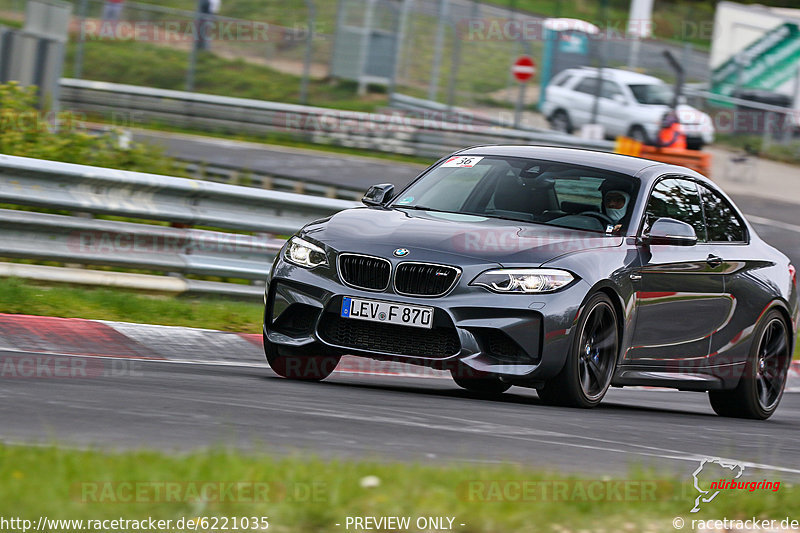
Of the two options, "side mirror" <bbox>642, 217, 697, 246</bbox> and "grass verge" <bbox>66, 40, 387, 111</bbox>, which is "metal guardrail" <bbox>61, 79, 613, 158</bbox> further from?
"side mirror" <bbox>642, 217, 697, 246</bbox>

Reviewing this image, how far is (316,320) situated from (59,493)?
3823mm

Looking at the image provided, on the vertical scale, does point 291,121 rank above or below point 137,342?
above

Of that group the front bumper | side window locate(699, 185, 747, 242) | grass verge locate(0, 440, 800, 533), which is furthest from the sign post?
grass verge locate(0, 440, 800, 533)

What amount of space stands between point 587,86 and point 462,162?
23.0 metres

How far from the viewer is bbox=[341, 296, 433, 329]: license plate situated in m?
7.34

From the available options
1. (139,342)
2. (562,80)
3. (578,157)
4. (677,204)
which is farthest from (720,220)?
(562,80)

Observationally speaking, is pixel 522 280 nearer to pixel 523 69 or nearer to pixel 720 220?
pixel 720 220

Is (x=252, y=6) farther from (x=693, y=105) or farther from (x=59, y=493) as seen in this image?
(x=59, y=493)

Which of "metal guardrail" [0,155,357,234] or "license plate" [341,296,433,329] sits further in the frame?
"metal guardrail" [0,155,357,234]

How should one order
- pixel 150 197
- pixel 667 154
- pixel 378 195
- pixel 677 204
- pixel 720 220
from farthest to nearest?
pixel 667 154, pixel 150 197, pixel 720 220, pixel 677 204, pixel 378 195

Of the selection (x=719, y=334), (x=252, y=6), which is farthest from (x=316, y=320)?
(x=252, y=6)

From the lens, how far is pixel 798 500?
4.95 m

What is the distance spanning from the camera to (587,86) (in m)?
31.5

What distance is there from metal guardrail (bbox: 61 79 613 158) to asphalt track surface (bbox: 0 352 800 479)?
18.8 metres
